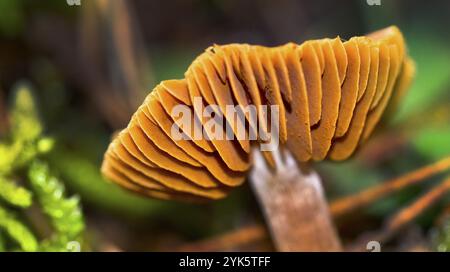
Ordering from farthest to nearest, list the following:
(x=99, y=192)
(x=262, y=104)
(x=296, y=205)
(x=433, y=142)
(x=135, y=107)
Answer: (x=135, y=107)
(x=99, y=192)
(x=433, y=142)
(x=296, y=205)
(x=262, y=104)

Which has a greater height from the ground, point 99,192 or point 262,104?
point 99,192

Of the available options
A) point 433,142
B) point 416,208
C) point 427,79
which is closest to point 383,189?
point 416,208

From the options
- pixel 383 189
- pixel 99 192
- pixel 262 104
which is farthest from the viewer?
pixel 99 192

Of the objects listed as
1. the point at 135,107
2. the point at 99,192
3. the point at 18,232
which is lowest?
the point at 18,232

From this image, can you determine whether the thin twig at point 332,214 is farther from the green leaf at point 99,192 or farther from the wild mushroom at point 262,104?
the wild mushroom at point 262,104

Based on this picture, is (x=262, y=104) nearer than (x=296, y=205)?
Yes

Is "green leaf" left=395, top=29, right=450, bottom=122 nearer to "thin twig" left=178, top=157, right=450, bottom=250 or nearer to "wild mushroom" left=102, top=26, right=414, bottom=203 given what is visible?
"thin twig" left=178, top=157, right=450, bottom=250

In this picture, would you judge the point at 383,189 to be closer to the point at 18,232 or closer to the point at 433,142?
the point at 433,142

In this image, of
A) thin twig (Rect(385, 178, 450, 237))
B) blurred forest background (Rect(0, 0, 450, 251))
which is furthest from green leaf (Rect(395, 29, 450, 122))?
thin twig (Rect(385, 178, 450, 237))
